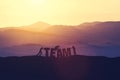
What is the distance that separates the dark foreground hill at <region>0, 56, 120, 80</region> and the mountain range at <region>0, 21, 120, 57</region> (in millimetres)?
62454

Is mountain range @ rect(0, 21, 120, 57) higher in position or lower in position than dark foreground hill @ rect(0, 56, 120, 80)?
lower

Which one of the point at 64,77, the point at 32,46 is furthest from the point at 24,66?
the point at 32,46

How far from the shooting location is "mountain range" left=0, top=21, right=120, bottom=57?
103213 millimetres

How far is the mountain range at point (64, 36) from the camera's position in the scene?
103213 mm

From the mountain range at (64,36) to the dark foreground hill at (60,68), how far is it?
205 feet

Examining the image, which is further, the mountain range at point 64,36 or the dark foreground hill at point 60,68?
the mountain range at point 64,36

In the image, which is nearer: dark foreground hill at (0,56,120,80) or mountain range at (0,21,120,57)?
dark foreground hill at (0,56,120,80)

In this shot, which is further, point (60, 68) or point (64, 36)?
point (64, 36)

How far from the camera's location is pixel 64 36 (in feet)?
388

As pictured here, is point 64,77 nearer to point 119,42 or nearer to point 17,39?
A: point 119,42

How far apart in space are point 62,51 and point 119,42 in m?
69.7

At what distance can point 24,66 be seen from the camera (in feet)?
108

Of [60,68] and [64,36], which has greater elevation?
[60,68]

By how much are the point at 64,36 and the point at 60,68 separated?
282ft
